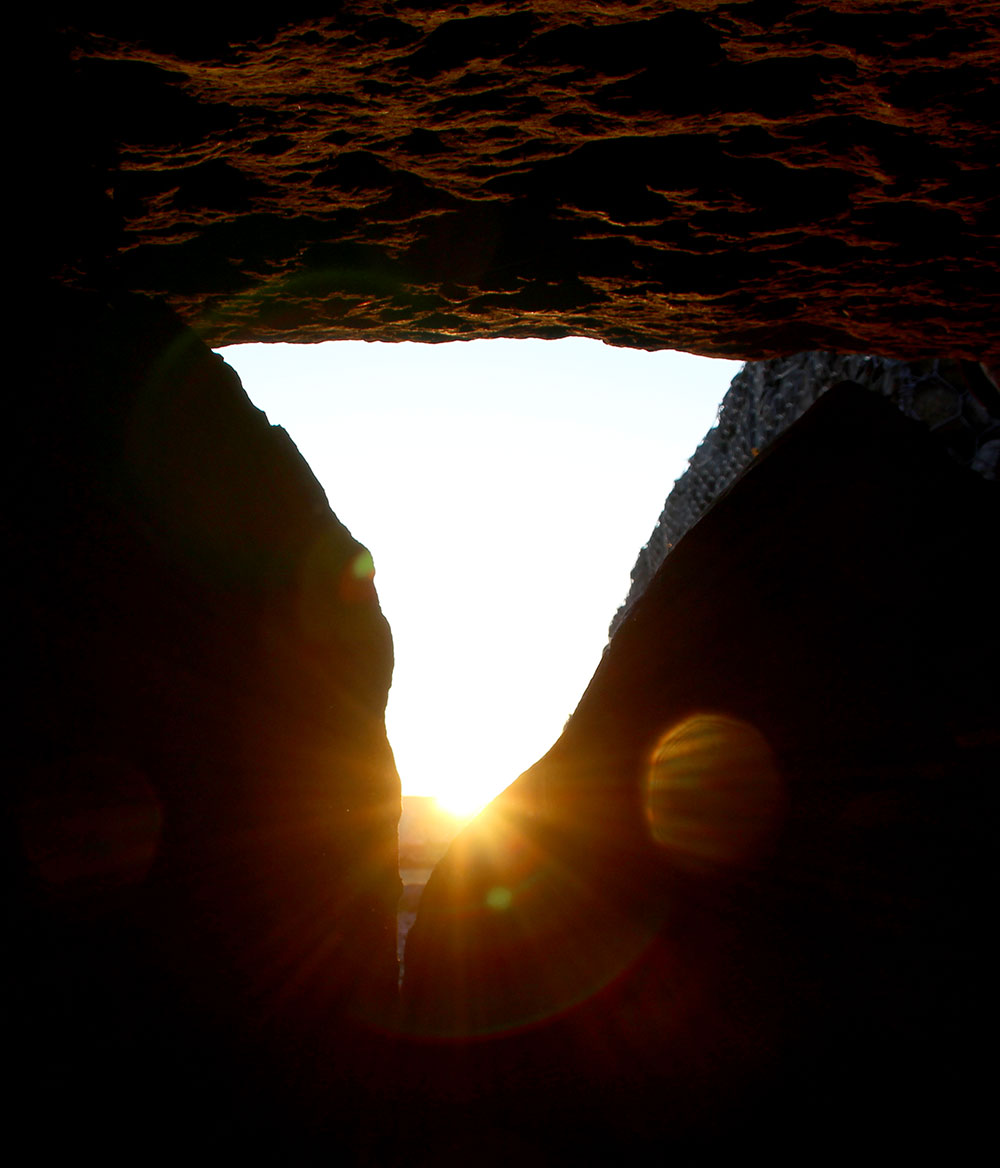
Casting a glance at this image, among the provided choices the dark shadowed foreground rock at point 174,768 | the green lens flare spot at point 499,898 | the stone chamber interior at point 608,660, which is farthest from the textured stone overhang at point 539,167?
the green lens flare spot at point 499,898

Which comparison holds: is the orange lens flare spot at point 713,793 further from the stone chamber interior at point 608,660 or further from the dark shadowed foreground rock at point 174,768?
the dark shadowed foreground rock at point 174,768

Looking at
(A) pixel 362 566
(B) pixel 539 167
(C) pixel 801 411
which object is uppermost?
(C) pixel 801 411

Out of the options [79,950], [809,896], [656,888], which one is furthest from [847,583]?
[79,950]

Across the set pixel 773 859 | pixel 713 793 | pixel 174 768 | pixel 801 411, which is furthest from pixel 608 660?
pixel 801 411

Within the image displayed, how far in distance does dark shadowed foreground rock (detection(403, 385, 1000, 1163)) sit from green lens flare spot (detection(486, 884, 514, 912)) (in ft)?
0.24

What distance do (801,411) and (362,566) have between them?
3812 millimetres

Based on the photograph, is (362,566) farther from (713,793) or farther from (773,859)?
(773,859)

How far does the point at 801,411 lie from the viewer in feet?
16.0

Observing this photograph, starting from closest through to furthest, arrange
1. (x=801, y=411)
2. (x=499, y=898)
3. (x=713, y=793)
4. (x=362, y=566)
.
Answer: (x=713, y=793)
(x=362, y=566)
(x=499, y=898)
(x=801, y=411)

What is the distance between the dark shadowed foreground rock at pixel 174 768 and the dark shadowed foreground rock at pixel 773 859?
53cm

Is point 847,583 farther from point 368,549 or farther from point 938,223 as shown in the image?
point 368,549

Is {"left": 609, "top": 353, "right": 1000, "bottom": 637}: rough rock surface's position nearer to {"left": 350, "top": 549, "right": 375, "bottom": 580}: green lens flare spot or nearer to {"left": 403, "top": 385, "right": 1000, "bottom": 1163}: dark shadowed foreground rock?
{"left": 403, "top": 385, "right": 1000, "bottom": 1163}: dark shadowed foreground rock

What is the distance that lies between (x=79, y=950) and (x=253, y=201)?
1.36m

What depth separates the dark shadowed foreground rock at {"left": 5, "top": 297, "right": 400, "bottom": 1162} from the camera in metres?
1.16
